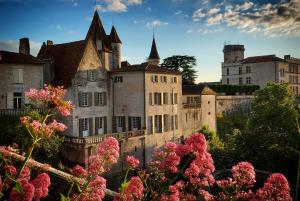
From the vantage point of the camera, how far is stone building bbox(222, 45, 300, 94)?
72.2 m

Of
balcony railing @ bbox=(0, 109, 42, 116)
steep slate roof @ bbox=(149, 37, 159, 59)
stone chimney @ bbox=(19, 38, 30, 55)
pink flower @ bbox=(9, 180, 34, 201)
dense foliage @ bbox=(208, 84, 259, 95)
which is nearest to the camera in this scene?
pink flower @ bbox=(9, 180, 34, 201)

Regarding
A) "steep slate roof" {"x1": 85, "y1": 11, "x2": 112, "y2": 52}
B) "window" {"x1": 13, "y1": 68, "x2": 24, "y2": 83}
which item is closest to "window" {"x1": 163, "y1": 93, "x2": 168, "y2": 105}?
"steep slate roof" {"x1": 85, "y1": 11, "x2": 112, "y2": 52}

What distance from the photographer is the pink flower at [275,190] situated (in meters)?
4.44

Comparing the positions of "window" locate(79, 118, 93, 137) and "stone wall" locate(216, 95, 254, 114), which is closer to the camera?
"window" locate(79, 118, 93, 137)

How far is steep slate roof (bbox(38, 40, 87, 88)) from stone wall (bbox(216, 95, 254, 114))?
109 ft

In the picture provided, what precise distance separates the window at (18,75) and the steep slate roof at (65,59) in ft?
12.7

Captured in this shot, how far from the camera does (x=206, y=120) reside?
4553 cm

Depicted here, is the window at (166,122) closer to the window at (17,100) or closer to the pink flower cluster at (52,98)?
the window at (17,100)

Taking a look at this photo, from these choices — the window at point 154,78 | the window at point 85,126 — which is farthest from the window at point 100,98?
the window at point 154,78

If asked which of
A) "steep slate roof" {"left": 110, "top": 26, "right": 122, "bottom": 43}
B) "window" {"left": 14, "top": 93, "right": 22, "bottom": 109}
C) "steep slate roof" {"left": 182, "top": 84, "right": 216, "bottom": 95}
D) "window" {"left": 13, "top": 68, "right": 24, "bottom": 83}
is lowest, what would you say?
"window" {"left": 14, "top": 93, "right": 22, "bottom": 109}

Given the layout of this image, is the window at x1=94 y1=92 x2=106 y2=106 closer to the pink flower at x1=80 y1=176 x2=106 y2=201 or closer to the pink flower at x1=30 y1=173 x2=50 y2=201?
the pink flower at x1=80 y1=176 x2=106 y2=201

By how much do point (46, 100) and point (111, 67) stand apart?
30.5m

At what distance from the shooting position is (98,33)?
1350 inches

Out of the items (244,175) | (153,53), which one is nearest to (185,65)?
(153,53)
